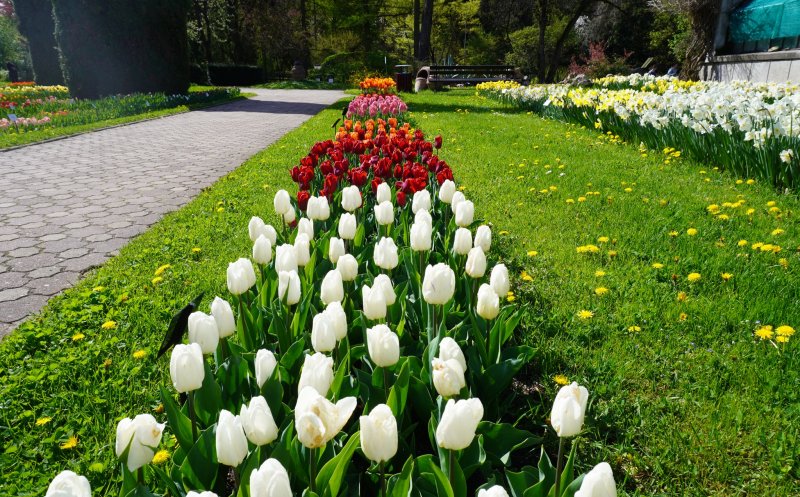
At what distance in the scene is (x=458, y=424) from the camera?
3.85 feet

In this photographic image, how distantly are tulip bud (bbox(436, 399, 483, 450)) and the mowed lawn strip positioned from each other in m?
0.97

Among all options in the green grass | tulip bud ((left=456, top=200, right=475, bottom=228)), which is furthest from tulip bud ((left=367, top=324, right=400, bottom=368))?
the green grass

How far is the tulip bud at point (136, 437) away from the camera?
1.26 meters

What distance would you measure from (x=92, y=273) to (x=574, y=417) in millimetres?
3709

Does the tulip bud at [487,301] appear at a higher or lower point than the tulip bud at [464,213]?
lower

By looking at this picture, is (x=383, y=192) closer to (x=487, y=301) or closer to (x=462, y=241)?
(x=462, y=241)

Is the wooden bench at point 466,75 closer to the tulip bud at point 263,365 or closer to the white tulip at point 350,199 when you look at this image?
the white tulip at point 350,199

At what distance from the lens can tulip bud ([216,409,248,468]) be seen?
3.96ft

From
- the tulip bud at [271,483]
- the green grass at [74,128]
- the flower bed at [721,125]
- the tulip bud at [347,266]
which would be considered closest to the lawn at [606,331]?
the flower bed at [721,125]

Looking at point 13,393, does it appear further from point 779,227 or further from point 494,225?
point 779,227

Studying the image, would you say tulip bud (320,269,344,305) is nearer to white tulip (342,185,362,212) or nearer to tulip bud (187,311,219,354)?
tulip bud (187,311,219,354)

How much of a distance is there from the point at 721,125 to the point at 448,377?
5.89 meters

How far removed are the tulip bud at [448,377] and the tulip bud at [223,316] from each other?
761 millimetres

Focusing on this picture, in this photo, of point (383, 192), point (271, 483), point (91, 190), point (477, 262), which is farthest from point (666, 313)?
point (91, 190)
